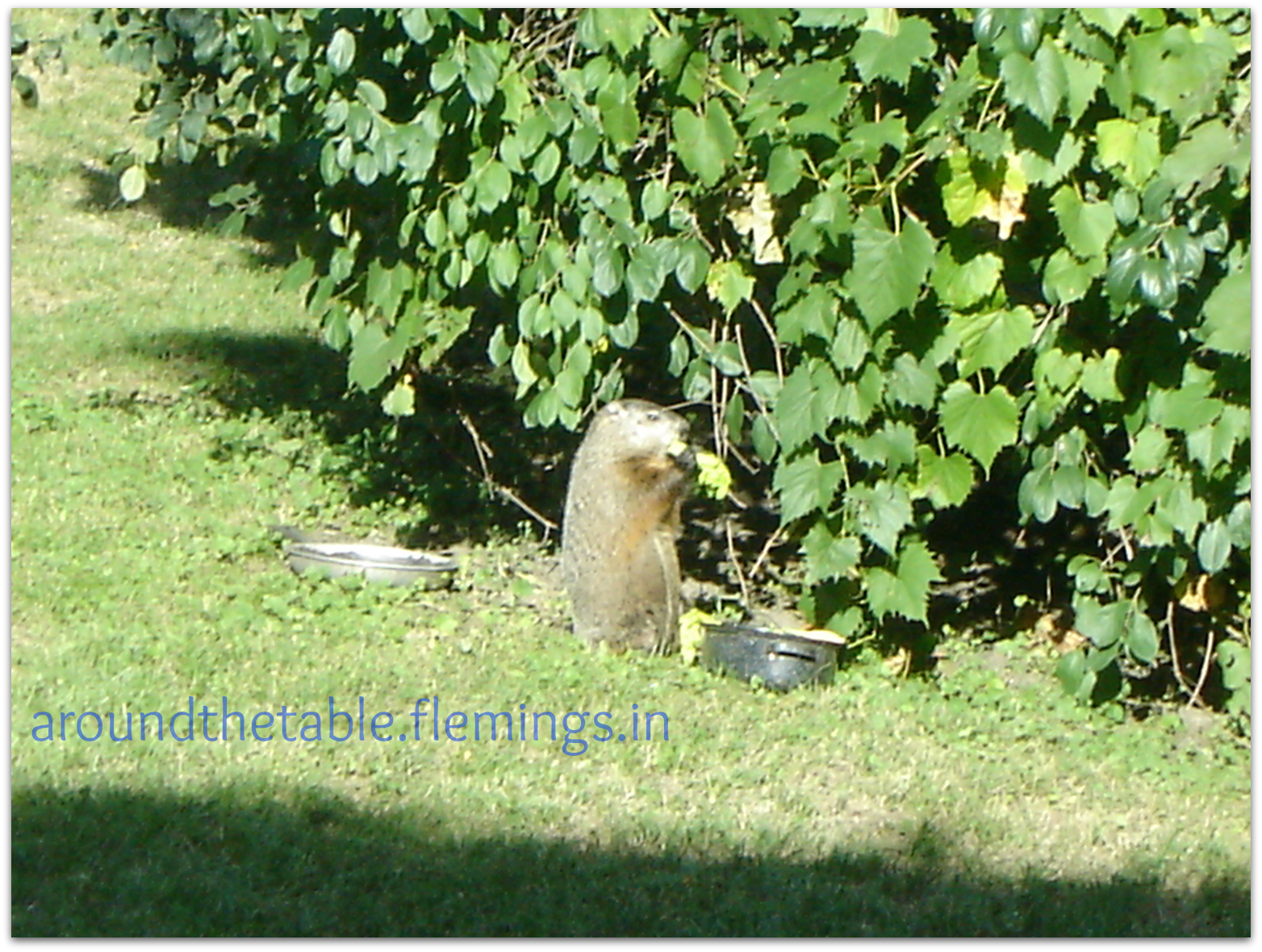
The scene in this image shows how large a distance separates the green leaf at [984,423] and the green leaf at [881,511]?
293 millimetres

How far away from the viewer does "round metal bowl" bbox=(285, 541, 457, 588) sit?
6.54 meters

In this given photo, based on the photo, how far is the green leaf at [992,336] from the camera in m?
5.23

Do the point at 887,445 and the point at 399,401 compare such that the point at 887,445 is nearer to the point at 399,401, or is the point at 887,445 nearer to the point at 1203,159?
the point at 1203,159

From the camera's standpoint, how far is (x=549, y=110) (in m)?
5.52

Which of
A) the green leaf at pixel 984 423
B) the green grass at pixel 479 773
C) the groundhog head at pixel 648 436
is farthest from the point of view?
the groundhog head at pixel 648 436

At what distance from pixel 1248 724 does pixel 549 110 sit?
311 cm

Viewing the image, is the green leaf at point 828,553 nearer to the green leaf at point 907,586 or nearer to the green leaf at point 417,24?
the green leaf at point 907,586

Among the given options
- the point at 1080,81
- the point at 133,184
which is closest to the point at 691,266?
the point at 1080,81

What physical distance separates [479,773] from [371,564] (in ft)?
5.85

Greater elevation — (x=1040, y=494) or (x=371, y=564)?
(x=1040, y=494)

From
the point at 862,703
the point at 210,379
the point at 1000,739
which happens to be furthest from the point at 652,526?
the point at 210,379

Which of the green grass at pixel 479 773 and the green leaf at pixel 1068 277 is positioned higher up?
the green leaf at pixel 1068 277

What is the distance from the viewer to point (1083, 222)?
196 inches

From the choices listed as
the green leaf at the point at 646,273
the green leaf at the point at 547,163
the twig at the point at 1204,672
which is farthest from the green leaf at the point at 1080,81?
the twig at the point at 1204,672
